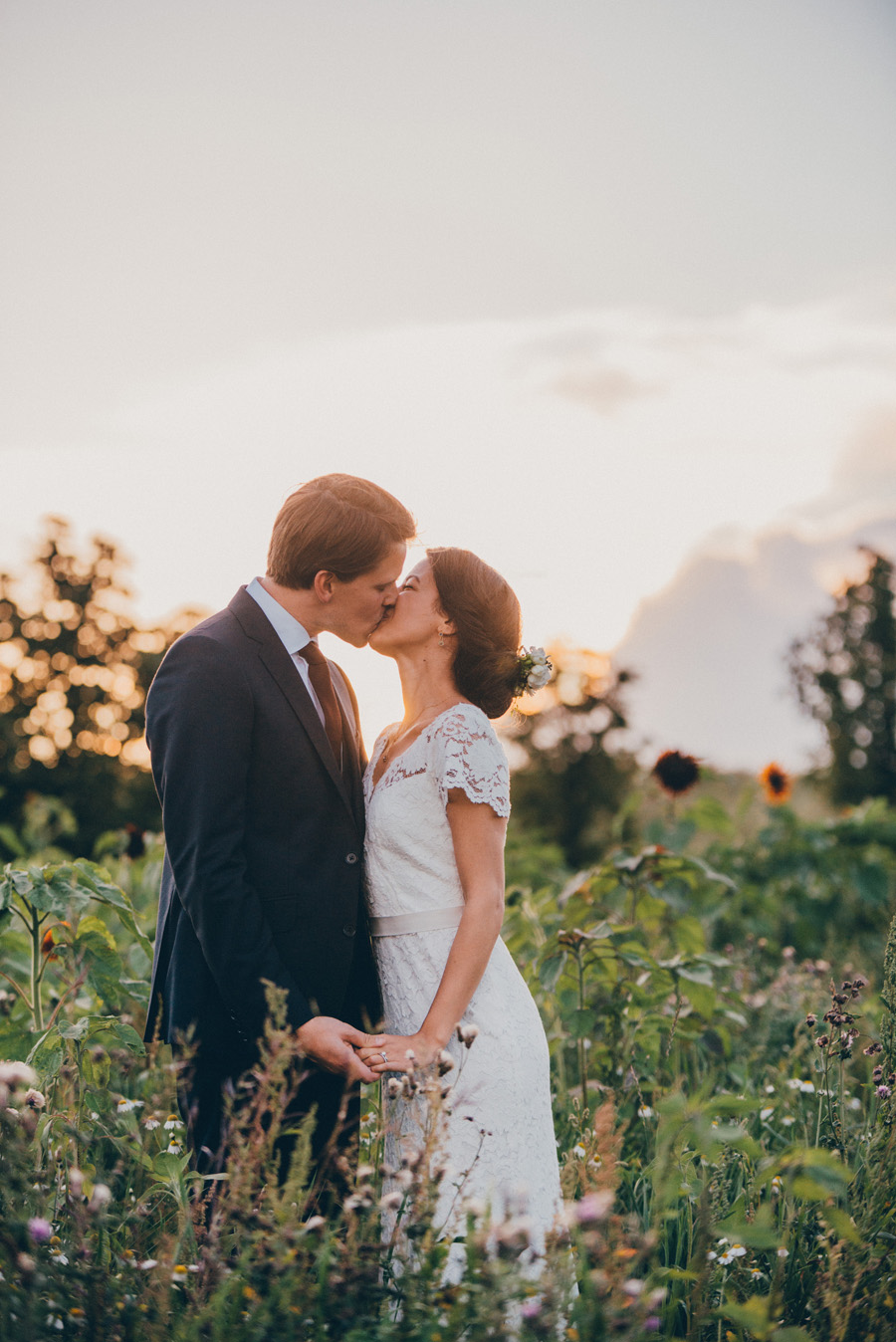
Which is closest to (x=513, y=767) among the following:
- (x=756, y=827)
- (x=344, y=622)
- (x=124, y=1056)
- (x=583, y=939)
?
(x=756, y=827)

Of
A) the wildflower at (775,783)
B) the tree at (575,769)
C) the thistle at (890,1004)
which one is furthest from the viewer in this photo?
the tree at (575,769)

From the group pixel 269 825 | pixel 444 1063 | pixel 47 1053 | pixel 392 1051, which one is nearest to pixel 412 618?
pixel 269 825

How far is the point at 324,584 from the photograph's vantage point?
2.83 meters

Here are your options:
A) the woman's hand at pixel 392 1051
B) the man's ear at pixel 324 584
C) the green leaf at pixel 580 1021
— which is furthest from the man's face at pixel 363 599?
the green leaf at pixel 580 1021

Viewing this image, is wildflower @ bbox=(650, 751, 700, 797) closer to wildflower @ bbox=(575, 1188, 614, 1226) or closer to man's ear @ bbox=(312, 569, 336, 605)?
man's ear @ bbox=(312, 569, 336, 605)

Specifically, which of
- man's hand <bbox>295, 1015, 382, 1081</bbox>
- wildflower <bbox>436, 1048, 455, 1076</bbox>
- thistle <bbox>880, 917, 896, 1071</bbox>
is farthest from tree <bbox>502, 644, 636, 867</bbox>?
wildflower <bbox>436, 1048, 455, 1076</bbox>

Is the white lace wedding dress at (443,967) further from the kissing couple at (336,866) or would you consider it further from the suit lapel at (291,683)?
the suit lapel at (291,683)

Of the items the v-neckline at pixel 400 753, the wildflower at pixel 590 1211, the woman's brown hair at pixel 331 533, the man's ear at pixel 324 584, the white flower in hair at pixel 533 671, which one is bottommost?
the wildflower at pixel 590 1211

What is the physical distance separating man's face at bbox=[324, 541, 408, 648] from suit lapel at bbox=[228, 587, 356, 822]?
233 millimetres

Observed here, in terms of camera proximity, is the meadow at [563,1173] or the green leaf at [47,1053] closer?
the meadow at [563,1173]

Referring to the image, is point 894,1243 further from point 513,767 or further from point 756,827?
point 513,767

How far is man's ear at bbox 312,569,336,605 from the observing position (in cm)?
283

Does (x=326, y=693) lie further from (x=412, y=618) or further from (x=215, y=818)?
(x=215, y=818)

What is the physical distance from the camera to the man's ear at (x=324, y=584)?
9.27 ft
